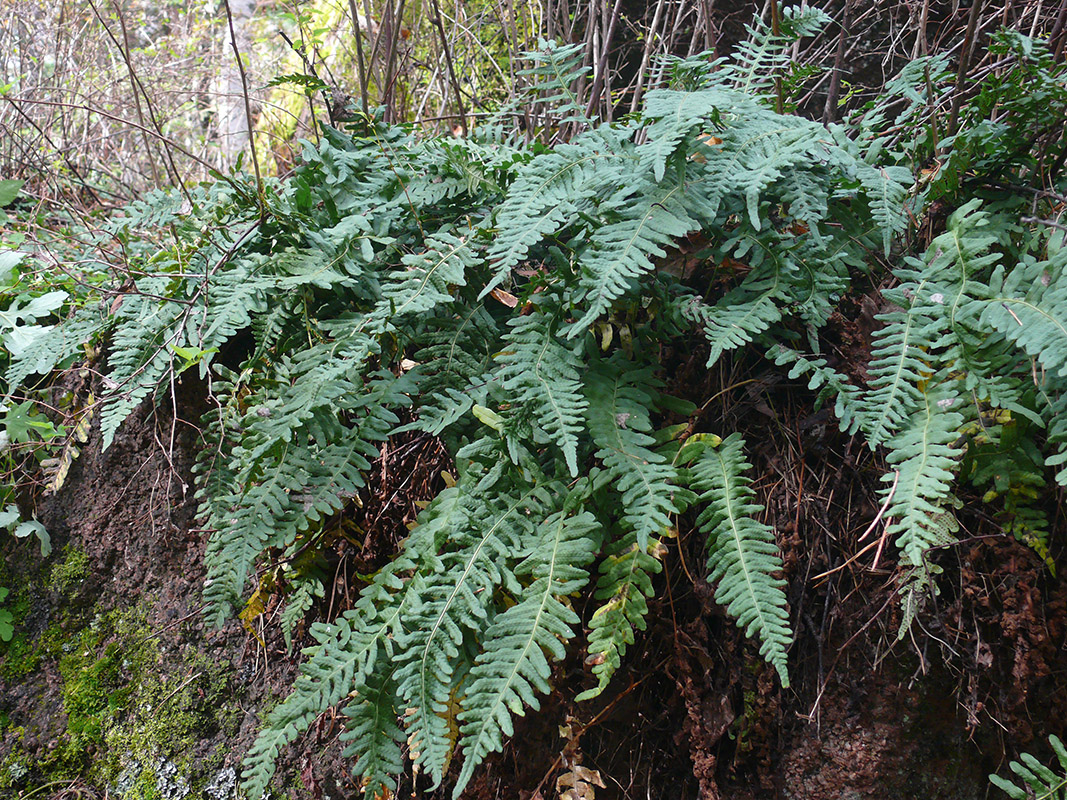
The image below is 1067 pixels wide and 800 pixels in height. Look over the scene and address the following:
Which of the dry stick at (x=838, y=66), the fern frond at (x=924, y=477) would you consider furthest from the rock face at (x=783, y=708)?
the dry stick at (x=838, y=66)

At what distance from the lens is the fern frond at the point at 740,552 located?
120 cm

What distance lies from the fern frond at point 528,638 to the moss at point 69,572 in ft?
5.14

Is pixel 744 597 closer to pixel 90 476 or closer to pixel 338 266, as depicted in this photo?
pixel 338 266

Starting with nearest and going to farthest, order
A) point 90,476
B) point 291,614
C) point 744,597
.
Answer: point 744,597 → point 291,614 → point 90,476

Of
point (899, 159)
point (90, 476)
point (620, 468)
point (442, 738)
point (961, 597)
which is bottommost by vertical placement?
point (90, 476)

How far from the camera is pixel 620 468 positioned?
4.52 feet

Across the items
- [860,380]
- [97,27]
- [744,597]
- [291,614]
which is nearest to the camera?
[744,597]

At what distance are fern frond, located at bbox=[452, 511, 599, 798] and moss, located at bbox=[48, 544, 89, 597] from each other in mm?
1567

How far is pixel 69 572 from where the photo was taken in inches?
89.5

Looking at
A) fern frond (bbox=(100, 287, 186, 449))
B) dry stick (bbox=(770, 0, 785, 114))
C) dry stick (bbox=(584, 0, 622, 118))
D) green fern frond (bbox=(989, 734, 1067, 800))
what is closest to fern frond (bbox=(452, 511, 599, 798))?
green fern frond (bbox=(989, 734, 1067, 800))

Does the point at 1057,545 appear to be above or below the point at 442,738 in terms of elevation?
above

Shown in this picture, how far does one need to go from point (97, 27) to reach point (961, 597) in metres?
5.07

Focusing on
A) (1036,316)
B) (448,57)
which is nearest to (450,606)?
(1036,316)

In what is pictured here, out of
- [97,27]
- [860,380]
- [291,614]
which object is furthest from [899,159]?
[97,27]
